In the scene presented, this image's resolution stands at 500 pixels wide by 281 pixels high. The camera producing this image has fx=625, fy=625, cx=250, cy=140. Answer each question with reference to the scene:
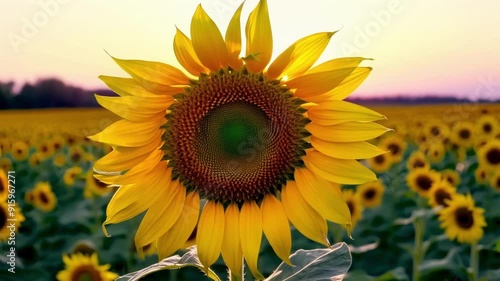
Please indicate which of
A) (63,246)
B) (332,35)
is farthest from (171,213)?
(63,246)

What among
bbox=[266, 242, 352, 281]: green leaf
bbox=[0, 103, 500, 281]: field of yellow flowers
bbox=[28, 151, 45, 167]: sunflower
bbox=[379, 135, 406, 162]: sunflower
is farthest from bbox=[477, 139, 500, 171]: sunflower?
bbox=[28, 151, 45, 167]: sunflower

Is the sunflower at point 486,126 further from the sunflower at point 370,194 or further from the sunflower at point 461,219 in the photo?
the sunflower at point 461,219

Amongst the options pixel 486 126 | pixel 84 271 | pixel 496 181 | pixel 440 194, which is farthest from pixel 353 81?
pixel 486 126

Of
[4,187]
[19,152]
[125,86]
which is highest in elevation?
[125,86]

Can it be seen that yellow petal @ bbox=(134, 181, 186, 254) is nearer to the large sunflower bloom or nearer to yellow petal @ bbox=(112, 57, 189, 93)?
the large sunflower bloom

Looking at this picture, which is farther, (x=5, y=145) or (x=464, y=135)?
(x=5, y=145)

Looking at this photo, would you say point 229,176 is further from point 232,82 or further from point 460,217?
point 460,217

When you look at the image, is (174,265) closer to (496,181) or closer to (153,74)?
(153,74)
